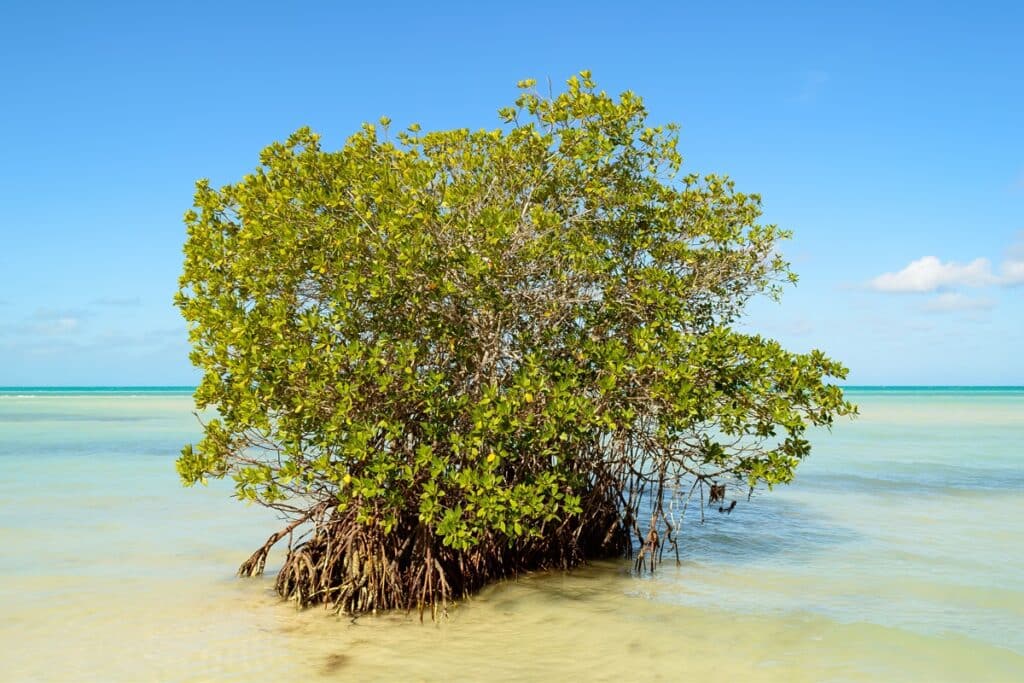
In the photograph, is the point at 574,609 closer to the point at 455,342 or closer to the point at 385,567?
the point at 385,567

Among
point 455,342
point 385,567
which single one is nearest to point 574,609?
point 385,567

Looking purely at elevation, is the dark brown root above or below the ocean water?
above

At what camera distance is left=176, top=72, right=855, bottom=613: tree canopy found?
266 inches

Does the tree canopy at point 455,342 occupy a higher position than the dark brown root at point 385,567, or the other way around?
the tree canopy at point 455,342

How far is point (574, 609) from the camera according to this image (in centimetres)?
780

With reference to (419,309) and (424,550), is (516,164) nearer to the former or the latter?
(419,309)

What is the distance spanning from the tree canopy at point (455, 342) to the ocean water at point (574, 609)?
77 centimetres

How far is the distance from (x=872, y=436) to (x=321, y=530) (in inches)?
1047

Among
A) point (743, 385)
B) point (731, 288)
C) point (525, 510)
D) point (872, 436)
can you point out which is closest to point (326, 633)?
point (525, 510)

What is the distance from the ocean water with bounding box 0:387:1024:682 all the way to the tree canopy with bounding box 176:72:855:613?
0.77 m

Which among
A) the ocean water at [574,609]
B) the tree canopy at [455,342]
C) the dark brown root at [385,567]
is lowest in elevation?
the ocean water at [574,609]

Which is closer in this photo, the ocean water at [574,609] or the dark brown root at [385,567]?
the ocean water at [574,609]

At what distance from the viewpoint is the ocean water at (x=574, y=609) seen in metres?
6.47

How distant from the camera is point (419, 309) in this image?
7.16 meters
